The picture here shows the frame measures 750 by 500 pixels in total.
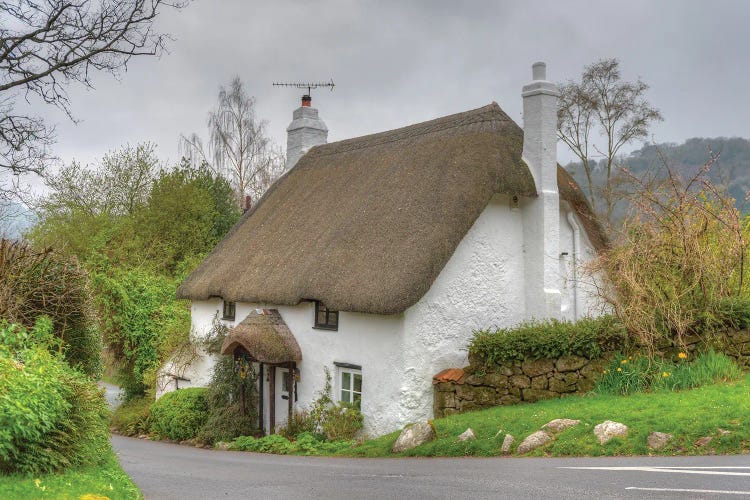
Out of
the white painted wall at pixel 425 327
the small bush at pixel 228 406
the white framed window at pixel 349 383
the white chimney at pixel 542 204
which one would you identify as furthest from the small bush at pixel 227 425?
the white chimney at pixel 542 204

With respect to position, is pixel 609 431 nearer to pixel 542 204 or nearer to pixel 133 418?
pixel 542 204

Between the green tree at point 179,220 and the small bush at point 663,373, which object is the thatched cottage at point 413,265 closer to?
the small bush at point 663,373

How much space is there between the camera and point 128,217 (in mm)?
32938

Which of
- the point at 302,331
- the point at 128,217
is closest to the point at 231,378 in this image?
the point at 302,331

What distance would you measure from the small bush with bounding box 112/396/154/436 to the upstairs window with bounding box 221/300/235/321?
13.4 feet

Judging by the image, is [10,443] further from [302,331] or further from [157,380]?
[157,380]

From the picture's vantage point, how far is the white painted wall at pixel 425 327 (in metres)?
15.2

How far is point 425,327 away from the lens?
15.4 meters

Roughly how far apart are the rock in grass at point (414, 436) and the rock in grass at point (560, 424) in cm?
224

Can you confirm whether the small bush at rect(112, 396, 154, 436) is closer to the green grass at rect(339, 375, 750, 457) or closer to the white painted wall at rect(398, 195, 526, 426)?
the green grass at rect(339, 375, 750, 457)

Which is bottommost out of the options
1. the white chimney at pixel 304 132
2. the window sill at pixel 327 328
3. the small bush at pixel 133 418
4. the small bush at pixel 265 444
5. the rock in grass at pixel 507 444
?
the small bush at pixel 133 418

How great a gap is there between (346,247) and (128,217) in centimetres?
1900

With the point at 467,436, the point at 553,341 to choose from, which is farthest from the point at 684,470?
the point at 553,341

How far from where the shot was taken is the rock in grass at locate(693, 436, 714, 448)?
10.1 metres
